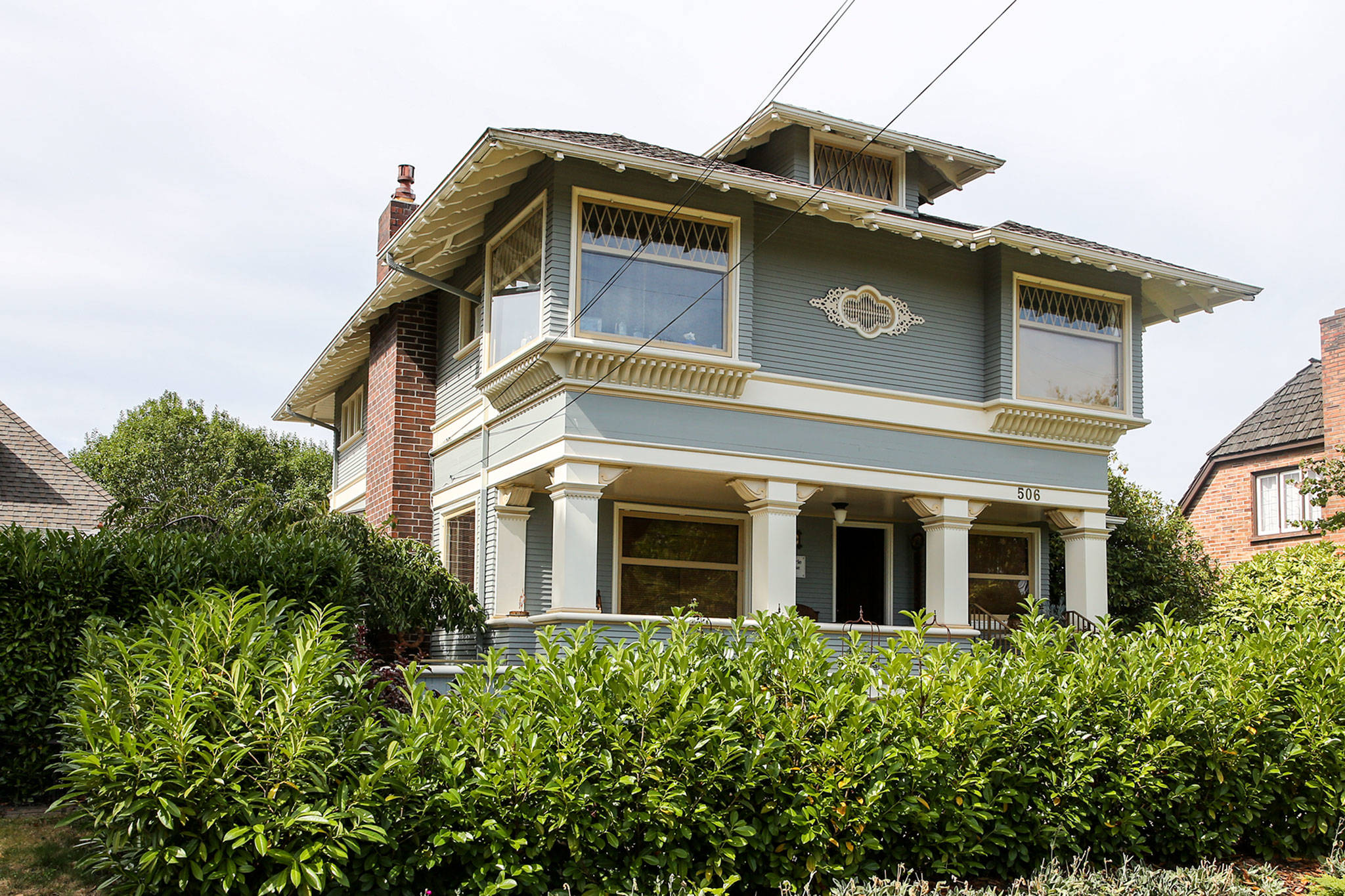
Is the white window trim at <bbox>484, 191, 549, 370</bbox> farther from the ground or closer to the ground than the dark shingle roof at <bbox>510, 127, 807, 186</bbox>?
closer to the ground

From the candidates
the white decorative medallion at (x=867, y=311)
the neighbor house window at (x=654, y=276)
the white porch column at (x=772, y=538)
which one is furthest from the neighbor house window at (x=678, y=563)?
the neighbor house window at (x=654, y=276)

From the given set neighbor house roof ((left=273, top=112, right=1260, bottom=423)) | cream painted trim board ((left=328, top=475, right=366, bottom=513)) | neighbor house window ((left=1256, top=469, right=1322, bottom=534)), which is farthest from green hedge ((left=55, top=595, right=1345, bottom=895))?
neighbor house window ((left=1256, top=469, right=1322, bottom=534))

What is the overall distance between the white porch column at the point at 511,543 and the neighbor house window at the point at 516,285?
178 centimetres

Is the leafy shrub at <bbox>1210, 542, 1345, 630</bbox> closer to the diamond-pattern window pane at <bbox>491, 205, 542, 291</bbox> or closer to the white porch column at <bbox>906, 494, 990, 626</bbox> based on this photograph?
the white porch column at <bbox>906, 494, 990, 626</bbox>

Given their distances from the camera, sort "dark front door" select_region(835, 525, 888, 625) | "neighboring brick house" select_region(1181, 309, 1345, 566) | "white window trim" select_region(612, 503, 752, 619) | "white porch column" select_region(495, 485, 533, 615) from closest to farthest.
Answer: "white porch column" select_region(495, 485, 533, 615), "white window trim" select_region(612, 503, 752, 619), "dark front door" select_region(835, 525, 888, 625), "neighboring brick house" select_region(1181, 309, 1345, 566)

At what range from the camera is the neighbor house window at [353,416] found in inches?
856

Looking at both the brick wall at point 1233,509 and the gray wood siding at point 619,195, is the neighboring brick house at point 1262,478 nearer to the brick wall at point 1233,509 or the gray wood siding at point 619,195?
the brick wall at point 1233,509

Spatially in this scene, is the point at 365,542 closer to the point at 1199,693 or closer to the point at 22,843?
the point at 22,843

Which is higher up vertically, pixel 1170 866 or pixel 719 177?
pixel 719 177

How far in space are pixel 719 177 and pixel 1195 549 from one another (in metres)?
14.0

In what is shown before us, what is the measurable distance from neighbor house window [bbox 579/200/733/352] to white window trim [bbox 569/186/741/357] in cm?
3

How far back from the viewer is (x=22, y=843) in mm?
7219

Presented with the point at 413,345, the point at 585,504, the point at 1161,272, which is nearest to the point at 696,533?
the point at 585,504

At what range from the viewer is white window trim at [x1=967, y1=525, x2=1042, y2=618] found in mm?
18688
